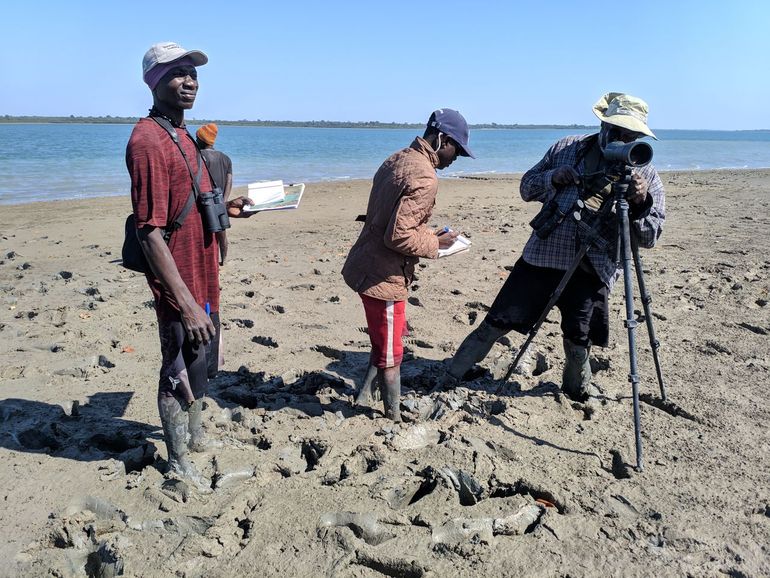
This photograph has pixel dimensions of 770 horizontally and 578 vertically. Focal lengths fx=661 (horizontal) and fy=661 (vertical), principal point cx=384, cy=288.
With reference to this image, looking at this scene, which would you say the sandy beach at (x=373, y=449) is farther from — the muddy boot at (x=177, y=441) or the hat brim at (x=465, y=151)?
the hat brim at (x=465, y=151)

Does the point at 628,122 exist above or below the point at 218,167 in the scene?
above

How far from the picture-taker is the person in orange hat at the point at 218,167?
364cm

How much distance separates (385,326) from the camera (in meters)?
3.77

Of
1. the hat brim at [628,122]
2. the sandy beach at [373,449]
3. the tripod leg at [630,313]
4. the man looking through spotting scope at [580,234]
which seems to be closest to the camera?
the sandy beach at [373,449]

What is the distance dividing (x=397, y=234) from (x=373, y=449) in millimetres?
1176

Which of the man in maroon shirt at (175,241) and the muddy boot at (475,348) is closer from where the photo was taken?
the man in maroon shirt at (175,241)

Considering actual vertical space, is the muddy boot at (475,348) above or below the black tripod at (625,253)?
below

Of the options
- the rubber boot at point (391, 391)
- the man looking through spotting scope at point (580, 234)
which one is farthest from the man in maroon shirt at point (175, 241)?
the man looking through spotting scope at point (580, 234)

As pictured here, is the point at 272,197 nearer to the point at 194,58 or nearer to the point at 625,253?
the point at 194,58

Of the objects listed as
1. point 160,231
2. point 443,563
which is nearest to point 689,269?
point 443,563

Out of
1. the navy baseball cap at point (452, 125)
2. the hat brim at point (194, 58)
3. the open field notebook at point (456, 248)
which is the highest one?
the hat brim at point (194, 58)

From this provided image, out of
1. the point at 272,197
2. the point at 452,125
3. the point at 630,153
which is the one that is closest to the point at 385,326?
the point at 272,197

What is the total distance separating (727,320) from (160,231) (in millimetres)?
5039

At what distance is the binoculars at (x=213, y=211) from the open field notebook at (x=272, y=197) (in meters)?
0.50
